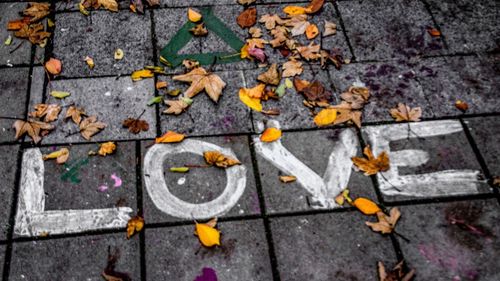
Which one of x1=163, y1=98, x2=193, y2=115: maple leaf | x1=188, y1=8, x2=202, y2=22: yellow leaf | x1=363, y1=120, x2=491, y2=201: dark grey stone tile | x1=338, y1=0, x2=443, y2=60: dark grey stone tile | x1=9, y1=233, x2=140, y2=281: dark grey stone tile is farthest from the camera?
x1=188, y1=8, x2=202, y2=22: yellow leaf

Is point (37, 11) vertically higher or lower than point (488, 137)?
higher

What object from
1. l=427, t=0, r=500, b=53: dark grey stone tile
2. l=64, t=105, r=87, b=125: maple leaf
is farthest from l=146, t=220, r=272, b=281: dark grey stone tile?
l=427, t=0, r=500, b=53: dark grey stone tile

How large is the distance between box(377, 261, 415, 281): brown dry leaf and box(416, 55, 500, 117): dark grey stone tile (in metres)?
1.11

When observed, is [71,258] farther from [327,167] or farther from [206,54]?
[206,54]

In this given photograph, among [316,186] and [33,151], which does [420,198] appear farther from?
[33,151]

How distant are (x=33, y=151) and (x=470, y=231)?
250 centimetres

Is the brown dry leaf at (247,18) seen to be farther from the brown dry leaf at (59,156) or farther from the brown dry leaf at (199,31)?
the brown dry leaf at (59,156)

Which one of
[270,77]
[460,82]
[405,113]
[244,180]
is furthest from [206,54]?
[460,82]

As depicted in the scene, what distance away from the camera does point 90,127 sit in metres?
2.77

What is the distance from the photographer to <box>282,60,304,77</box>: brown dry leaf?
309cm

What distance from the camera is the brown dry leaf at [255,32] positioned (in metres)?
3.29

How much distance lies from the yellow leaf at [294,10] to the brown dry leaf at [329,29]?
202 mm

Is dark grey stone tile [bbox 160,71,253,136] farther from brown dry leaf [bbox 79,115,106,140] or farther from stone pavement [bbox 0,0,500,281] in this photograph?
brown dry leaf [bbox 79,115,106,140]

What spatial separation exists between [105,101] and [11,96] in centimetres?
60
